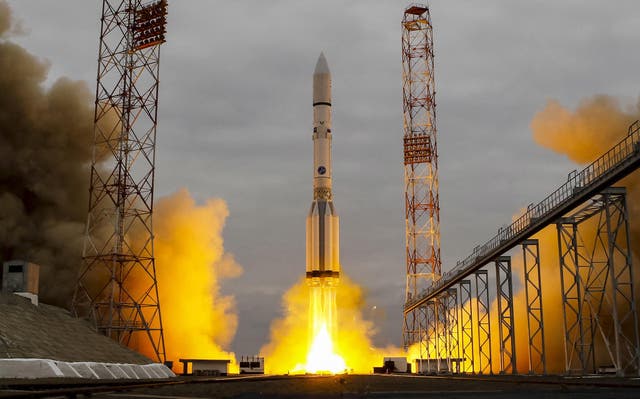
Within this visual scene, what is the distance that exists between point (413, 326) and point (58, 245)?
155 feet

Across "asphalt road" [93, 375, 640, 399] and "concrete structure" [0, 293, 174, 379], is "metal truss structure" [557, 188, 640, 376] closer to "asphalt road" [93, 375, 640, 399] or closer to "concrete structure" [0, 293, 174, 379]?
"asphalt road" [93, 375, 640, 399]

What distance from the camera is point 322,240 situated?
74.8m

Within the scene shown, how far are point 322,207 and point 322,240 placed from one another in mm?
3067

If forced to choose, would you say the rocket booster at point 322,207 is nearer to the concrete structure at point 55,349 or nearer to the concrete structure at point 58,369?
the concrete structure at point 55,349

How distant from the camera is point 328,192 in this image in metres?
76.0

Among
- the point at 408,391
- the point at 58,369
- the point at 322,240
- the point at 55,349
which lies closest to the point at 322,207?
the point at 322,240

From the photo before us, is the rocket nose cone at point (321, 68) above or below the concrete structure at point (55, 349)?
above

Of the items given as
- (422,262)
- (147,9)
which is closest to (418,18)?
(422,262)

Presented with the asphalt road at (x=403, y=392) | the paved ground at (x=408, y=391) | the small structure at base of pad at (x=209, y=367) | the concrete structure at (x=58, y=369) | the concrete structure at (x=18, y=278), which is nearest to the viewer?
the asphalt road at (x=403, y=392)

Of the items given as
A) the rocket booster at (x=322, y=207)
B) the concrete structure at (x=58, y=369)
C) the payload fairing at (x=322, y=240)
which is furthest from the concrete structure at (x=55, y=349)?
the rocket booster at (x=322, y=207)

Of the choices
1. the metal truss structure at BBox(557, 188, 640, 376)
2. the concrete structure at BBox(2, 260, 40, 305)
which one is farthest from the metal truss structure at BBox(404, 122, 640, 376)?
the concrete structure at BBox(2, 260, 40, 305)

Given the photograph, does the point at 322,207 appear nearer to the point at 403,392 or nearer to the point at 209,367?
the point at 209,367

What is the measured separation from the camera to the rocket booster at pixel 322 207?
245ft

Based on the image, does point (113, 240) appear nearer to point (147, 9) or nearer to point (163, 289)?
point (163, 289)
